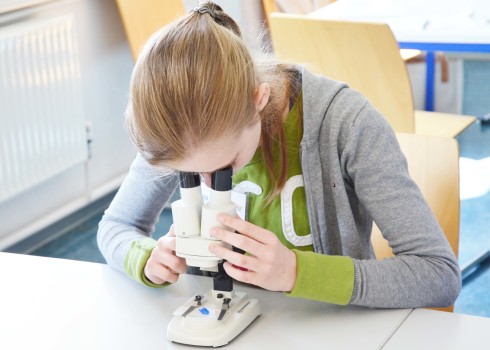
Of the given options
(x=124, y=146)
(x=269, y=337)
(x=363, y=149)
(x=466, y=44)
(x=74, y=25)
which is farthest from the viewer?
(x=124, y=146)

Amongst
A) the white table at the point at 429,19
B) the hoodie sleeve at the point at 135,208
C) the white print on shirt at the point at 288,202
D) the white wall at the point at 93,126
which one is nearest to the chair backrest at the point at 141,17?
the white wall at the point at 93,126

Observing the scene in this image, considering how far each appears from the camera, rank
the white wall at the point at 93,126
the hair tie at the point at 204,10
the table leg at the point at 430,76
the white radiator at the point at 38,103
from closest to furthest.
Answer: the hair tie at the point at 204,10 → the white radiator at the point at 38,103 → the white wall at the point at 93,126 → the table leg at the point at 430,76

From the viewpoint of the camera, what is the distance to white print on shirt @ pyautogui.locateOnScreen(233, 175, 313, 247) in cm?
143

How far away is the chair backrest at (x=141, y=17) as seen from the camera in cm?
314

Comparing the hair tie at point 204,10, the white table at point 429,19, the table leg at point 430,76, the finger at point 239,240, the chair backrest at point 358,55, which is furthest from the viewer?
the table leg at point 430,76

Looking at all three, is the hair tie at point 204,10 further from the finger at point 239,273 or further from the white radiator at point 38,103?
the white radiator at point 38,103

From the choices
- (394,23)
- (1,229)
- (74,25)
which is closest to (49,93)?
(74,25)

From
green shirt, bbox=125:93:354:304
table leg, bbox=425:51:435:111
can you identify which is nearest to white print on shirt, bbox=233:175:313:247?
green shirt, bbox=125:93:354:304

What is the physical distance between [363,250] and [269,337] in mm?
345

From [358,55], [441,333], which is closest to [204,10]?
[441,333]

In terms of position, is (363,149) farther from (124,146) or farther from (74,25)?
(124,146)

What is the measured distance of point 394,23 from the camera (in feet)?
9.26

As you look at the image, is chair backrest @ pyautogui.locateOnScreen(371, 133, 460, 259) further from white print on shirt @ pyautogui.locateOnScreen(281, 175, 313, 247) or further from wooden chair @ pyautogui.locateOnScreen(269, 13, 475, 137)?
wooden chair @ pyautogui.locateOnScreen(269, 13, 475, 137)

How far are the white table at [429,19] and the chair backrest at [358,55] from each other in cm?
34
